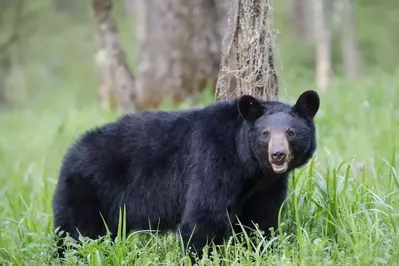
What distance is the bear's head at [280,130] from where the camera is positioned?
4.16 m

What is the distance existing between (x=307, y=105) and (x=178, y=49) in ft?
20.5

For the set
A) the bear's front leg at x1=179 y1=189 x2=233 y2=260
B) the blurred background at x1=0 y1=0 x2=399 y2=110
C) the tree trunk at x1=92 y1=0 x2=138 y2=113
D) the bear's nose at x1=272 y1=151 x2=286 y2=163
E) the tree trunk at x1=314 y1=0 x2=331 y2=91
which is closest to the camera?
the bear's nose at x1=272 y1=151 x2=286 y2=163

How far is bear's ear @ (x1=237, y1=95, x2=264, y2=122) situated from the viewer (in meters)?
4.30

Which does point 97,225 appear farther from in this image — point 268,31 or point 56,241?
point 268,31

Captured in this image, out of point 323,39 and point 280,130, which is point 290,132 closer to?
point 280,130

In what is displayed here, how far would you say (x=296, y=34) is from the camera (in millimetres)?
26391

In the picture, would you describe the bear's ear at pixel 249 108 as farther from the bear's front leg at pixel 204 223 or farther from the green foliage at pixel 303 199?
the green foliage at pixel 303 199

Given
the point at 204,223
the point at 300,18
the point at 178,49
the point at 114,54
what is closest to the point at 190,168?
the point at 204,223

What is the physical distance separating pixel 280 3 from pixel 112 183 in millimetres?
32362

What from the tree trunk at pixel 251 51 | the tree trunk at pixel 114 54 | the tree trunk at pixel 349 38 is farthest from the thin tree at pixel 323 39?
the tree trunk at pixel 251 51

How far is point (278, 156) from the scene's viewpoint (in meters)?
4.11

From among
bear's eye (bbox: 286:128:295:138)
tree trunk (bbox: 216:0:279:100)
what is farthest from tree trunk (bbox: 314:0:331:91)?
bear's eye (bbox: 286:128:295:138)

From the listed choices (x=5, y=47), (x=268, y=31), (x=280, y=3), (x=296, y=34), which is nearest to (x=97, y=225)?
(x=268, y=31)

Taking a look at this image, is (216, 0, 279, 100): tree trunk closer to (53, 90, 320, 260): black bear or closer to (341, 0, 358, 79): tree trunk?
(53, 90, 320, 260): black bear
